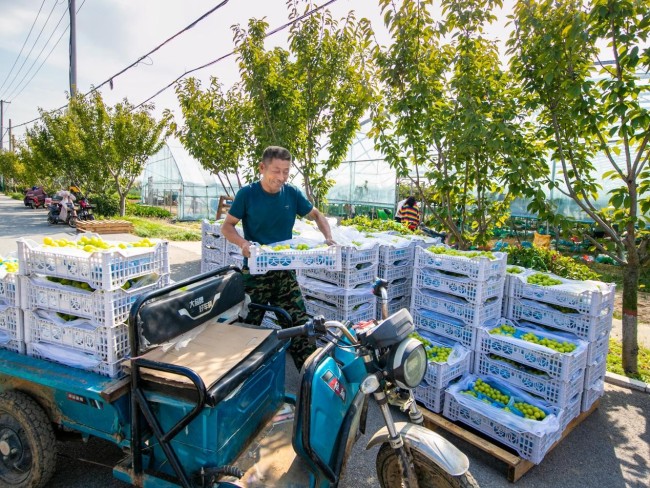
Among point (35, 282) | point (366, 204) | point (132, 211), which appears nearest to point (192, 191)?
point (132, 211)

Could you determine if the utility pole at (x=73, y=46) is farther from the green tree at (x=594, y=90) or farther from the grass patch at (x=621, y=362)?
the grass patch at (x=621, y=362)

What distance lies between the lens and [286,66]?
773 cm

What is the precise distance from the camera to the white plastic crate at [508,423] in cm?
292

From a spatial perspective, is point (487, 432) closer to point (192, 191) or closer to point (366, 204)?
point (366, 204)

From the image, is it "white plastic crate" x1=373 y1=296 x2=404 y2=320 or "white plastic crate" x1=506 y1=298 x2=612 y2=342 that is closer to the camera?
"white plastic crate" x1=506 y1=298 x2=612 y2=342

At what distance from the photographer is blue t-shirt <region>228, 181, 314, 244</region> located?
361cm

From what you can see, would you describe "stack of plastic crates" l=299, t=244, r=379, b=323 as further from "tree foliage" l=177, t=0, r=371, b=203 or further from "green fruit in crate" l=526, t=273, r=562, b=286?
"tree foliage" l=177, t=0, r=371, b=203

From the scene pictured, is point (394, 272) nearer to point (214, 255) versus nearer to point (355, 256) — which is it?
point (355, 256)

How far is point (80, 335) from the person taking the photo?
248 cm

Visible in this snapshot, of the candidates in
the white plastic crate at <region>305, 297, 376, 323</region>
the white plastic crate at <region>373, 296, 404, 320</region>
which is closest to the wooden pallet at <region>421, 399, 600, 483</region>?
the white plastic crate at <region>305, 297, 376, 323</region>

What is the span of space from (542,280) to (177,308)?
3.20m

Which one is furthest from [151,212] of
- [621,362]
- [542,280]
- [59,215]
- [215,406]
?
[215,406]

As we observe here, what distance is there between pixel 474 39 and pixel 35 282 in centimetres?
538

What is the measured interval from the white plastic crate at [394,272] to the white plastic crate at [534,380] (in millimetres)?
1267
